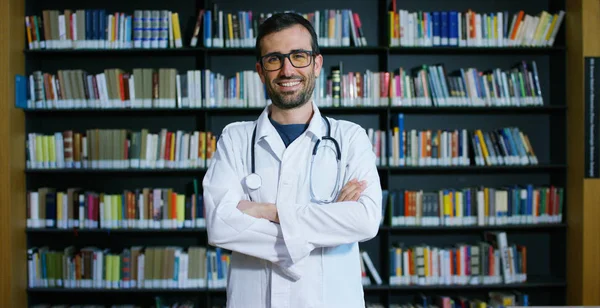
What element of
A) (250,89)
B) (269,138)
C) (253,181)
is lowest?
(253,181)

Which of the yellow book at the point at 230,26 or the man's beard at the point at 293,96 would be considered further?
the yellow book at the point at 230,26

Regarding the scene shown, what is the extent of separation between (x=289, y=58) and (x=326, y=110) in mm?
2373

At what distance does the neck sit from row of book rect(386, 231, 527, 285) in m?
2.30

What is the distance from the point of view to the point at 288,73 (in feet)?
5.41

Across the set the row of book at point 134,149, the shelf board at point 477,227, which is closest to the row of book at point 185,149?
the row of book at point 134,149

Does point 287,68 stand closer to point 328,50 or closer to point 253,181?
point 253,181

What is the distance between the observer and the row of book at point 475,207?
3893 mm

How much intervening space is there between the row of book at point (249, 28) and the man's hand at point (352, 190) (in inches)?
88.8

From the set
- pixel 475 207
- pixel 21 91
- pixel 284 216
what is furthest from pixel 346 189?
pixel 21 91

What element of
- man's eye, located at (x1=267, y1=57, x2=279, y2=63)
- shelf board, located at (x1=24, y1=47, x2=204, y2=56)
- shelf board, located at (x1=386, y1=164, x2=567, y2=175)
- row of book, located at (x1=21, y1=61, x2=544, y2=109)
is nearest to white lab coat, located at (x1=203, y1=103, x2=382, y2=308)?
man's eye, located at (x1=267, y1=57, x2=279, y2=63)

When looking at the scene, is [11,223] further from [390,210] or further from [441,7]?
[441,7]

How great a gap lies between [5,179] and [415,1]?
3.19 m

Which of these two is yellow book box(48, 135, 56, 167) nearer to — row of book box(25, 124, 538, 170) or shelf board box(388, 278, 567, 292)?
row of book box(25, 124, 538, 170)

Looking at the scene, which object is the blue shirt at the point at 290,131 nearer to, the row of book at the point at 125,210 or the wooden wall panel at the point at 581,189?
the row of book at the point at 125,210
